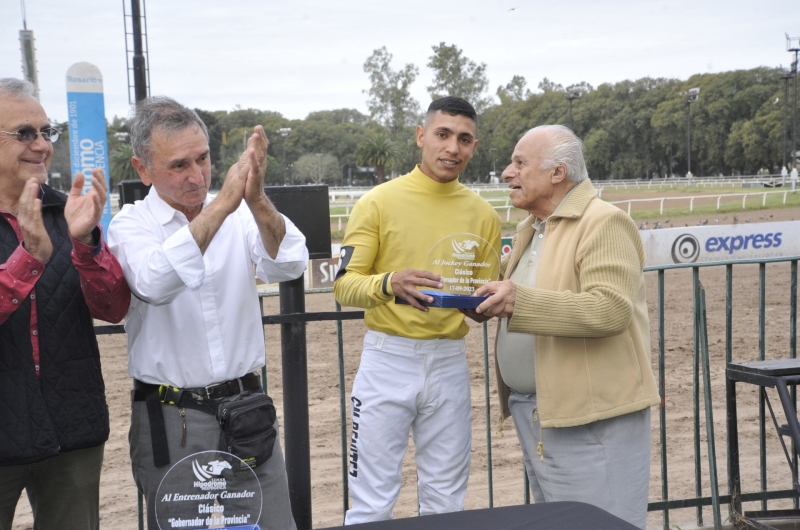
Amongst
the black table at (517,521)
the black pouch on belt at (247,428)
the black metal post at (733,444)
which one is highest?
the black pouch on belt at (247,428)

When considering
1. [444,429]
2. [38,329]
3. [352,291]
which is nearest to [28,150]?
[38,329]

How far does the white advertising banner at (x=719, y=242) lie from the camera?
15.1 m

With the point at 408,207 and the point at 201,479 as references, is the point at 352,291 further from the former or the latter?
the point at 201,479

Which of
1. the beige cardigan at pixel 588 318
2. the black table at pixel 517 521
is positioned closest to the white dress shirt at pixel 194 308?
the black table at pixel 517 521

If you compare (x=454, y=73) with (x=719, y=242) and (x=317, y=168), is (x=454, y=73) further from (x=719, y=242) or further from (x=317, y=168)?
(x=719, y=242)

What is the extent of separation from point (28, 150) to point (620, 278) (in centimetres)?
194

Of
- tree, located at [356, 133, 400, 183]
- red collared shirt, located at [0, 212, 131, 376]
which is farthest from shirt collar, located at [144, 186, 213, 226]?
tree, located at [356, 133, 400, 183]

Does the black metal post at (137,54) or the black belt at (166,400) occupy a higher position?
the black metal post at (137,54)

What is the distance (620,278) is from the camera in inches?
92.7

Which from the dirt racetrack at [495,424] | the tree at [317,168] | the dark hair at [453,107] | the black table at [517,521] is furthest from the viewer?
the tree at [317,168]

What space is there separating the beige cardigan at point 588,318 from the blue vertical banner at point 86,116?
1117 centimetres

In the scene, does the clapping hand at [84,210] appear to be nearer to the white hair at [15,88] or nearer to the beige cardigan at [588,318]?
the white hair at [15,88]

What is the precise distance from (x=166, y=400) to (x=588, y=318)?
4.50 feet

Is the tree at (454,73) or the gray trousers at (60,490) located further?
the tree at (454,73)
